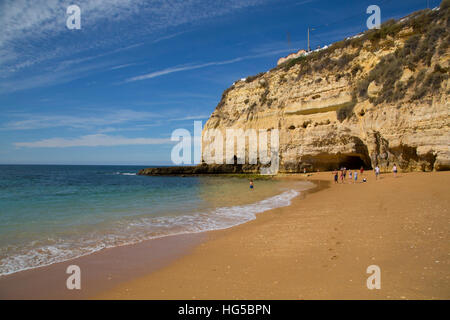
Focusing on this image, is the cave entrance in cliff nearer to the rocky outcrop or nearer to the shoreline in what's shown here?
the rocky outcrop

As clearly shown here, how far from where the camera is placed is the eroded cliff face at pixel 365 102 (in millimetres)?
17359

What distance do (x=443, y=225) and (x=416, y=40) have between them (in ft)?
68.6

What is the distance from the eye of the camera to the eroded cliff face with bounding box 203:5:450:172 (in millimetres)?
17359

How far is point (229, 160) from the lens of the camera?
38375 millimetres

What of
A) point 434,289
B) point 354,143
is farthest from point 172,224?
point 354,143

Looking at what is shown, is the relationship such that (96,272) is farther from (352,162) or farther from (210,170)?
→ (210,170)

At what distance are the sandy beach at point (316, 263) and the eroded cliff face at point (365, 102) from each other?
1336 centimetres

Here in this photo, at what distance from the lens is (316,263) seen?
4.27 m

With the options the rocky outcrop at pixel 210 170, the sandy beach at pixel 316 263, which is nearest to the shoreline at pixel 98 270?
the sandy beach at pixel 316 263

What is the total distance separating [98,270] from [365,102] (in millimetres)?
24536

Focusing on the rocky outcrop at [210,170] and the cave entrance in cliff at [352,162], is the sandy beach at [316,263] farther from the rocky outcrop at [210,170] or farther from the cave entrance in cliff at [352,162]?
the rocky outcrop at [210,170]

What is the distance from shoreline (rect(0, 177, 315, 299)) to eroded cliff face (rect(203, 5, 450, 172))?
1845 centimetres
